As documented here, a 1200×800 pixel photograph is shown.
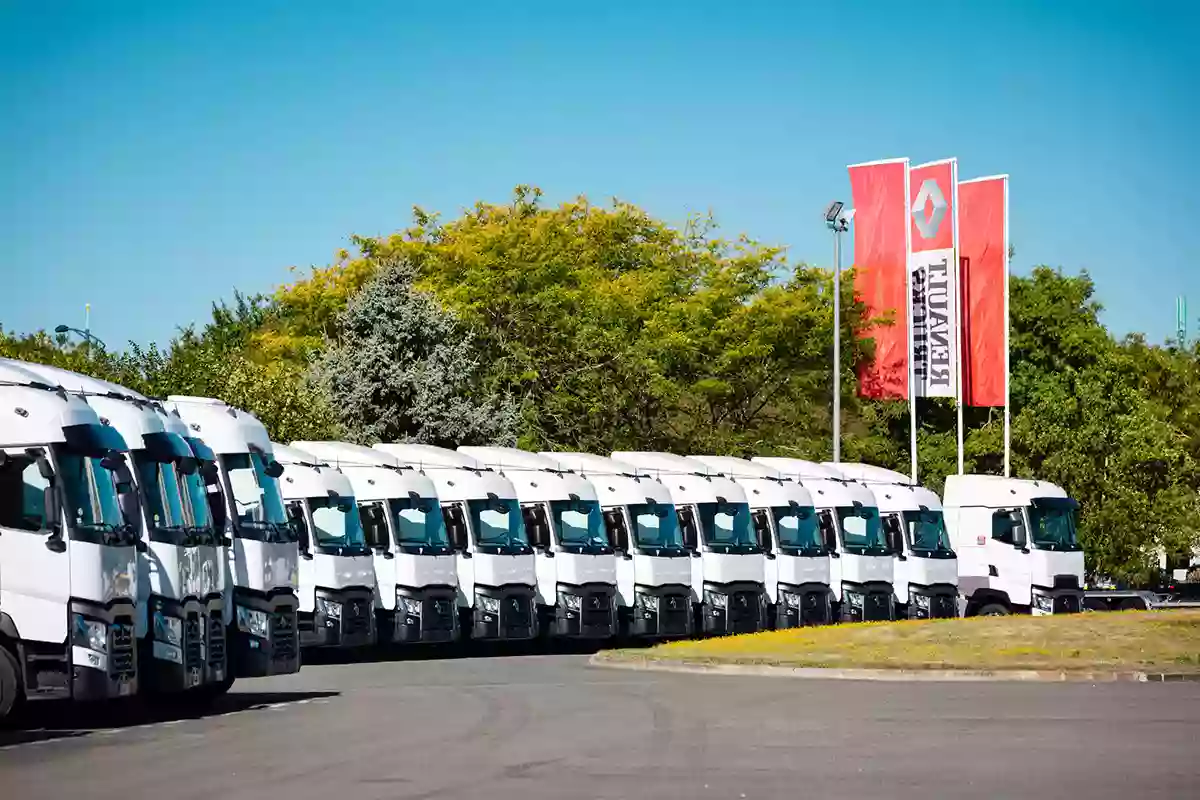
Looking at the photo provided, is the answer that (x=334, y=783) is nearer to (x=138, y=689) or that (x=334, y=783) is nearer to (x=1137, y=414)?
(x=138, y=689)

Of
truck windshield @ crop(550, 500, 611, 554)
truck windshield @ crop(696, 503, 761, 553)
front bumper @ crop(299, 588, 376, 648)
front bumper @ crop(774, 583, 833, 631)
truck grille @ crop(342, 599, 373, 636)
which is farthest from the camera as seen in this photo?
front bumper @ crop(774, 583, 833, 631)

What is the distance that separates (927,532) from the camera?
43.9 metres

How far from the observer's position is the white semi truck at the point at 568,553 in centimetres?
3697

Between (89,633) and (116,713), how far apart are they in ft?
11.4

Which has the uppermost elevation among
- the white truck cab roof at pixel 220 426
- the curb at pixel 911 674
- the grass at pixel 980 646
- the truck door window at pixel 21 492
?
the white truck cab roof at pixel 220 426

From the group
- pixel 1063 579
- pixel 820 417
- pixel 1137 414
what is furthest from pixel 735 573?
pixel 1137 414

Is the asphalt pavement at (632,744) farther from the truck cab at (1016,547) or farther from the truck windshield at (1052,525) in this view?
the truck windshield at (1052,525)

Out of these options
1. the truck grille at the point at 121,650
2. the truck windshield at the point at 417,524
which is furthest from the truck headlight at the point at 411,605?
the truck grille at the point at 121,650

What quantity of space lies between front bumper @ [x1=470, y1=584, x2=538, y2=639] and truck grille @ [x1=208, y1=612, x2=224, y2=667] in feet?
42.9

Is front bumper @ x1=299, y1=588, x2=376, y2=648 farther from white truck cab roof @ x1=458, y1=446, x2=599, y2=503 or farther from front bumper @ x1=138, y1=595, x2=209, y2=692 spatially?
front bumper @ x1=138, y1=595, x2=209, y2=692

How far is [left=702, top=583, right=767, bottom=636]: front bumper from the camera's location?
3947 centimetres

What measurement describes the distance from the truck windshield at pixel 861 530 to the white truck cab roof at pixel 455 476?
9095 millimetres

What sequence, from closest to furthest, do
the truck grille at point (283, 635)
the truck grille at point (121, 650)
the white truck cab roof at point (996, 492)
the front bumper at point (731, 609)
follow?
the truck grille at point (121, 650) → the truck grille at point (283, 635) → the front bumper at point (731, 609) → the white truck cab roof at point (996, 492)

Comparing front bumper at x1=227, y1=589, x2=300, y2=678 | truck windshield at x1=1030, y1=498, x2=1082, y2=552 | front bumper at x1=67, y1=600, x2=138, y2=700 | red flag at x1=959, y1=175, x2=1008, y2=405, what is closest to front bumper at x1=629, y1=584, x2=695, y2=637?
→ truck windshield at x1=1030, y1=498, x2=1082, y2=552
